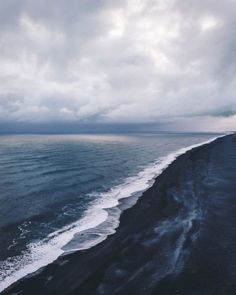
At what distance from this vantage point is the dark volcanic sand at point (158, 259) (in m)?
10.4

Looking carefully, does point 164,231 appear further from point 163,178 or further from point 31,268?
point 163,178

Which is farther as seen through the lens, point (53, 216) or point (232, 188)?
point (232, 188)

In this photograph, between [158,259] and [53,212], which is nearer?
[158,259]

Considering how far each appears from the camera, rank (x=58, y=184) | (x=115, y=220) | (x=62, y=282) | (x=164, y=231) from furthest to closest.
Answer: (x=58, y=184), (x=115, y=220), (x=164, y=231), (x=62, y=282)

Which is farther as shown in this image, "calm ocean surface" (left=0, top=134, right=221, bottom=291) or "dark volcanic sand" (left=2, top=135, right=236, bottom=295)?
"calm ocean surface" (left=0, top=134, right=221, bottom=291)

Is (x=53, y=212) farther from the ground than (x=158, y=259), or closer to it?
closer to it

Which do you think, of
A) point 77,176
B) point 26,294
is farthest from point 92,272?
point 77,176

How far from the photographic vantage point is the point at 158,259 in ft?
41.2

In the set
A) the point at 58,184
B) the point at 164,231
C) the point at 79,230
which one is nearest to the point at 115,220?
the point at 79,230

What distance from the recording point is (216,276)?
35.6ft

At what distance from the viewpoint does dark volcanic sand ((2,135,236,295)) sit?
10.4 metres

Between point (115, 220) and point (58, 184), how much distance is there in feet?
47.7

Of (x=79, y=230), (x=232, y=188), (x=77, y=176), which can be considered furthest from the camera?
(x=77, y=176)

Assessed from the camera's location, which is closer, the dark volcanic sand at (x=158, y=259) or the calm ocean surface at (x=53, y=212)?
the dark volcanic sand at (x=158, y=259)
